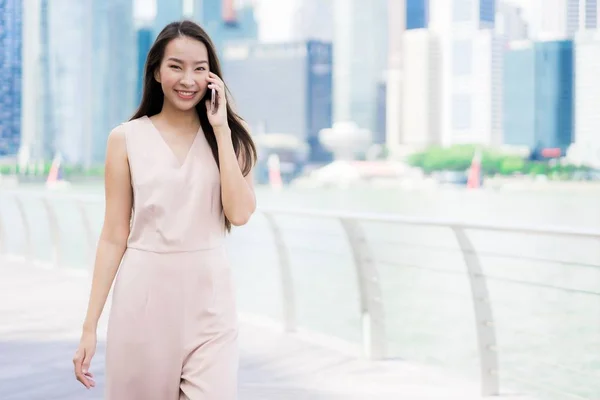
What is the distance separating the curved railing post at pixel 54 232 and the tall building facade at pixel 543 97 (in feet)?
247

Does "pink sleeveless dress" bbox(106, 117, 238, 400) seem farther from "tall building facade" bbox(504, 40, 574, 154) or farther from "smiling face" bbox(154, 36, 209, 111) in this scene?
"tall building facade" bbox(504, 40, 574, 154)

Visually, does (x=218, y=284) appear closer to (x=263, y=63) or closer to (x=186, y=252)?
(x=186, y=252)

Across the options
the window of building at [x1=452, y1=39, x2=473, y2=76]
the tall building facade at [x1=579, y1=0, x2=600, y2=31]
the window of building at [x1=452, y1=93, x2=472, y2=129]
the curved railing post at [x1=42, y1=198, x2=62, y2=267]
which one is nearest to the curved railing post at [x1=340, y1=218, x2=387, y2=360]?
the curved railing post at [x1=42, y1=198, x2=62, y2=267]

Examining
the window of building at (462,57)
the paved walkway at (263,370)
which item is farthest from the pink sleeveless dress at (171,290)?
the window of building at (462,57)

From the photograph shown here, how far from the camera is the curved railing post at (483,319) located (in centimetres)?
353

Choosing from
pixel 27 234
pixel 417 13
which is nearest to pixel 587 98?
pixel 417 13

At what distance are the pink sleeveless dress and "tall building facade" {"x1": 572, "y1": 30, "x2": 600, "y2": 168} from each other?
71.5 metres

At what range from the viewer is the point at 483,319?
140 inches

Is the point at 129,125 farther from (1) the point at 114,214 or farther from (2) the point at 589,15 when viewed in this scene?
(2) the point at 589,15

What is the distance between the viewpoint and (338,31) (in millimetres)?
122125

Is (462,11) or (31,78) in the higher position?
(462,11)

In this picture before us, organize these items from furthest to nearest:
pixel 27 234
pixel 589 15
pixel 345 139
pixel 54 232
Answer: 1. pixel 345 139
2. pixel 589 15
3. pixel 27 234
4. pixel 54 232

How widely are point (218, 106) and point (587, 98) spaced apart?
275ft

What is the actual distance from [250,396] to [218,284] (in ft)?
5.91
